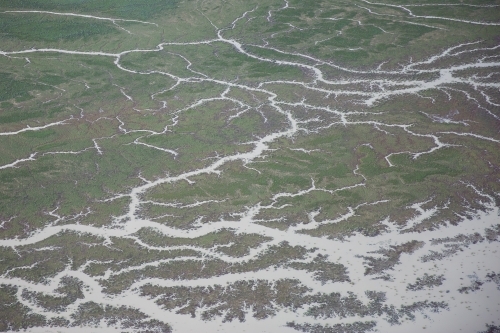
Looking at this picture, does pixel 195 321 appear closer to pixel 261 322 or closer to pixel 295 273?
pixel 261 322

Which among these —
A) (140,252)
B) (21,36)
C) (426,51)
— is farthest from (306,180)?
(21,36)

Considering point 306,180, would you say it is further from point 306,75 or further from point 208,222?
point 306,75

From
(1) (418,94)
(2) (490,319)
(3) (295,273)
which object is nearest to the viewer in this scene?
(2) (490,319)

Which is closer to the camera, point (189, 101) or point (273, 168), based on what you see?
point (273, 168)

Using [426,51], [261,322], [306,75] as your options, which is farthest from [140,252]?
[426,51]

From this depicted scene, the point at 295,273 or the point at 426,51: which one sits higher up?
the point at 426,51

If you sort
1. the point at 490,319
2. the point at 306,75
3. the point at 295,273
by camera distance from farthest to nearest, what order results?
the point at 306,75 → the point at 295,273 → the point at 490,319
